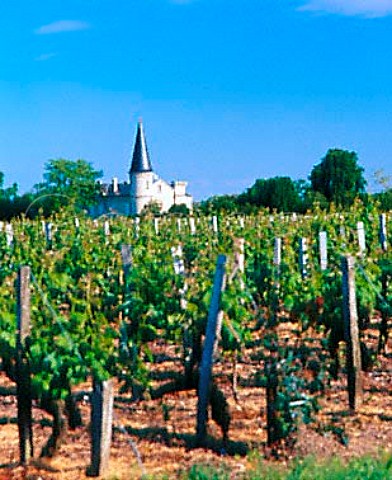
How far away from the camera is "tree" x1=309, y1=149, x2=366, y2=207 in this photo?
6500 cm

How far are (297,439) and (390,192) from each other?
2325cm

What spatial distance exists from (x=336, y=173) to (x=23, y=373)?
60522 mm

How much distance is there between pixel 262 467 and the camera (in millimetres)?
5688

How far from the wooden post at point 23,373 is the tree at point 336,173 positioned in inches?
2314

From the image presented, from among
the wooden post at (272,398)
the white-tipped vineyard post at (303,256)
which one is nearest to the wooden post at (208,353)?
the wooden post at (272,398)

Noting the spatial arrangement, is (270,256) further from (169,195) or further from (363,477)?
(169,195)

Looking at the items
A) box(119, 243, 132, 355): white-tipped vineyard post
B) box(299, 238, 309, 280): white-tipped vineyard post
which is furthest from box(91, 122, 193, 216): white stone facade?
box(119, 243, 132, 355): white-tipped vineyard post

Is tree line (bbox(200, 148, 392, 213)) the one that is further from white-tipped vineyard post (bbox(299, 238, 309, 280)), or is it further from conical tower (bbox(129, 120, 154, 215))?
white-tipped vineyard post (bbox(299, 238, 309, 280))

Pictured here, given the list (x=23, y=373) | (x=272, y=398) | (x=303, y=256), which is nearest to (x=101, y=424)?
(x=23, y=373)

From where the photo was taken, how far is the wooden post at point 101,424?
214 inches

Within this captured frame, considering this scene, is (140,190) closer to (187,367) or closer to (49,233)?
(49,233)

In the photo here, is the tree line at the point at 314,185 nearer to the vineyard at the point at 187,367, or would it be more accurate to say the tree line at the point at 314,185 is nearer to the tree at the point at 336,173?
the tree at the point at 336,173

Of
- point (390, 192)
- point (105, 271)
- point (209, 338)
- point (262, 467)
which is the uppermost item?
point (390, 192)

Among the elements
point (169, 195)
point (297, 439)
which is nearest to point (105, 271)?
point (297, 439)
